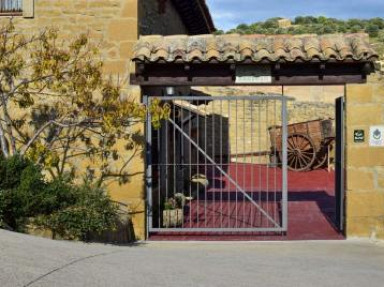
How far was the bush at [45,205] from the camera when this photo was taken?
7530 millimetres

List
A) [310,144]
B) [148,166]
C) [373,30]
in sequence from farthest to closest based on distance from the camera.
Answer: [373,30]
[310,144]
[148,166]

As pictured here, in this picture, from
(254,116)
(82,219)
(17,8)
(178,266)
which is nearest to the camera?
(178,266)

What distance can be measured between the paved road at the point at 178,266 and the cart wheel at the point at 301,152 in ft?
42.6

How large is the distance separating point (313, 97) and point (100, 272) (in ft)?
87.7

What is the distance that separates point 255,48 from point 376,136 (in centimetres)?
230

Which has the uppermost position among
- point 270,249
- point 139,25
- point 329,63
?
point 139,25

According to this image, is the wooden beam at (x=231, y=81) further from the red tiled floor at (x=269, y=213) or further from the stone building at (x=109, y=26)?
the red tiled floor at (x=269, y=213)

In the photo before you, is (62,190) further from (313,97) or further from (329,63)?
(313,97)

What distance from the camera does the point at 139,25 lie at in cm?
948

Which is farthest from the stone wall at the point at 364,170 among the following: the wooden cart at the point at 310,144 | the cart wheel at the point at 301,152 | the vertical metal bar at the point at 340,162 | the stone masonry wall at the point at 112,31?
the cart wheel at the point at 301,152

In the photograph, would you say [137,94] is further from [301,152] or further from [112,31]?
[301,152]

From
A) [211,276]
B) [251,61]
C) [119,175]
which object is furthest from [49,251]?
[251,61]

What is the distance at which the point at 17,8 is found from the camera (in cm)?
953

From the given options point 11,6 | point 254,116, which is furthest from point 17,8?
point 254,116
